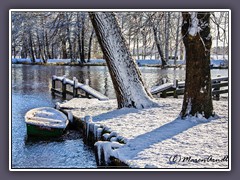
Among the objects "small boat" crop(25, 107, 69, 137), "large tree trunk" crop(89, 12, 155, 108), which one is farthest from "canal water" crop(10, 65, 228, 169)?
"large tree trunk" crop(89, 12, 155, 108)

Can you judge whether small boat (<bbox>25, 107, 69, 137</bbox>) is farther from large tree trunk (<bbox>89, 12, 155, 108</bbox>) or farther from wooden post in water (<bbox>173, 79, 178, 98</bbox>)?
wooden post in water (<bbox>173, 79, 178, 98</bbox>)

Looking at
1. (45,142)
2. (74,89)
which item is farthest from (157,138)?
(74,89)

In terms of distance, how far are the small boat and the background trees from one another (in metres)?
0.92

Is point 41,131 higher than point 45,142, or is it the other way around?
point 41,131

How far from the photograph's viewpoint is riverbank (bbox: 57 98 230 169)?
14.7ft

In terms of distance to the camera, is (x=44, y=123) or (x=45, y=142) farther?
(x=44, y=123)

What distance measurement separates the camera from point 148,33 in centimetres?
592

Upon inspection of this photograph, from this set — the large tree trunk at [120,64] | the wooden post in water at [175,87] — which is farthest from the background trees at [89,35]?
the wooden post in water at [175,87]

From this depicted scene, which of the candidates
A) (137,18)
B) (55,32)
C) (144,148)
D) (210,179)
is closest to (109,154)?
(144,148)

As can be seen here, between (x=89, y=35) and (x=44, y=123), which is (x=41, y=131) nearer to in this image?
(x=44, y=123)

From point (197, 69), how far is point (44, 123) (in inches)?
98.2

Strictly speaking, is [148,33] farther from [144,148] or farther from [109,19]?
[144,148]

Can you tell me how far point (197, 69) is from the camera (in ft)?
18.7

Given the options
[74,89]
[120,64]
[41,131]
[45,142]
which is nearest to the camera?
[45,142]
